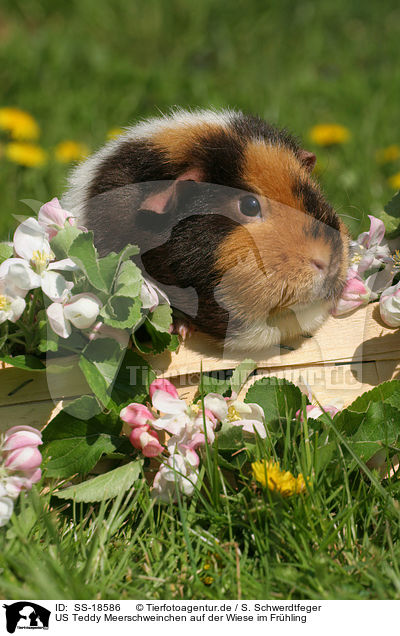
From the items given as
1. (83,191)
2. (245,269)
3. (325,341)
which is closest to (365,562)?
(325,341)

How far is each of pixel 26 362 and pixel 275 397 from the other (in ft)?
2.67

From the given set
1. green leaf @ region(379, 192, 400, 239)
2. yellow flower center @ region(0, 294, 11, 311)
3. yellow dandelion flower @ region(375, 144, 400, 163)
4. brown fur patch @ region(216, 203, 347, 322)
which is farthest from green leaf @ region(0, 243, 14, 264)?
yellow dandelion flower @ region(375, 144, 400, 163)

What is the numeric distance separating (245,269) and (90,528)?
0.93 metres

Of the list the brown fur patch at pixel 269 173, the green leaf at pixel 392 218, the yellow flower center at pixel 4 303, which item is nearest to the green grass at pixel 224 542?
the yellow flower center at pixel 4 303

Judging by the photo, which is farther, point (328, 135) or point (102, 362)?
point (328, 135)

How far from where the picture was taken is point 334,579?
1.67m

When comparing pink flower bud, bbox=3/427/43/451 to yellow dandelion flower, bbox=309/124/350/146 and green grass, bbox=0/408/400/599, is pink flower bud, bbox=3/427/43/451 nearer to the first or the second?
green grass, bbox=0/408/400/599

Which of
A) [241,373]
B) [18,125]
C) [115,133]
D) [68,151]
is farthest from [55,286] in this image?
[18,125]

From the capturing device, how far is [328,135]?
4.93 metres

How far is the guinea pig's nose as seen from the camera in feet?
6.97

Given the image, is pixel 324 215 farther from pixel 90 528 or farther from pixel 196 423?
pixel 90 528
